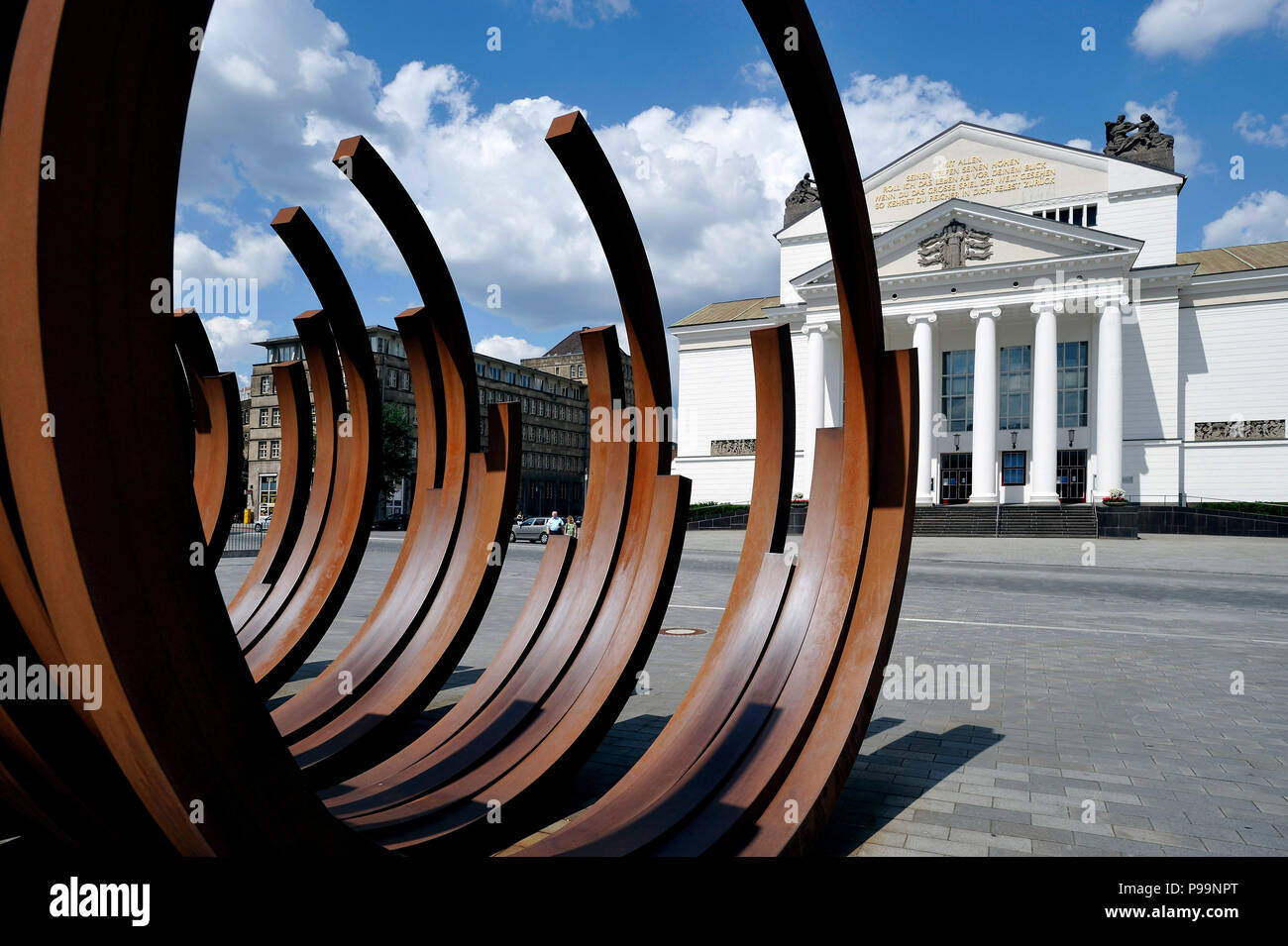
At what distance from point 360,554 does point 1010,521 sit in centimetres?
3538

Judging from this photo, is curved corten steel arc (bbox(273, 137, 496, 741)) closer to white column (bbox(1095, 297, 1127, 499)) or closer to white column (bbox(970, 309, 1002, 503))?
white column (bbox(970, 309, 1002, 503))

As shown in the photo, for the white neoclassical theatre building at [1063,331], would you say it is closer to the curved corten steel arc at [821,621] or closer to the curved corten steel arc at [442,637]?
the curved corten steel arc at [821,621]

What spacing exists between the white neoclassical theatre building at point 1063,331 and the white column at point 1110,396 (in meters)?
0.08

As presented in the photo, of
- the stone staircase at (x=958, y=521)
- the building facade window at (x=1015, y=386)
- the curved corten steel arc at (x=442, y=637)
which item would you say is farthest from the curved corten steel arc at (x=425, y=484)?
the building facade window at (x=1015, y=386)

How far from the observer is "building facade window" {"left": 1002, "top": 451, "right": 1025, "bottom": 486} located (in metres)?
45.4

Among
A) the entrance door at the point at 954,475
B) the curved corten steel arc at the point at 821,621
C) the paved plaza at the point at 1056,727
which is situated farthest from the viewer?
the entrance door at the point at 954,475

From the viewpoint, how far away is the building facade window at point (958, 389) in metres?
46.2

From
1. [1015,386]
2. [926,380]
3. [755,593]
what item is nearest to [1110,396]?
[1015,386]

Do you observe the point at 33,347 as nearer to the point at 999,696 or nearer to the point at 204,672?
the point at 204,672

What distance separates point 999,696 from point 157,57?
7.65 metres
